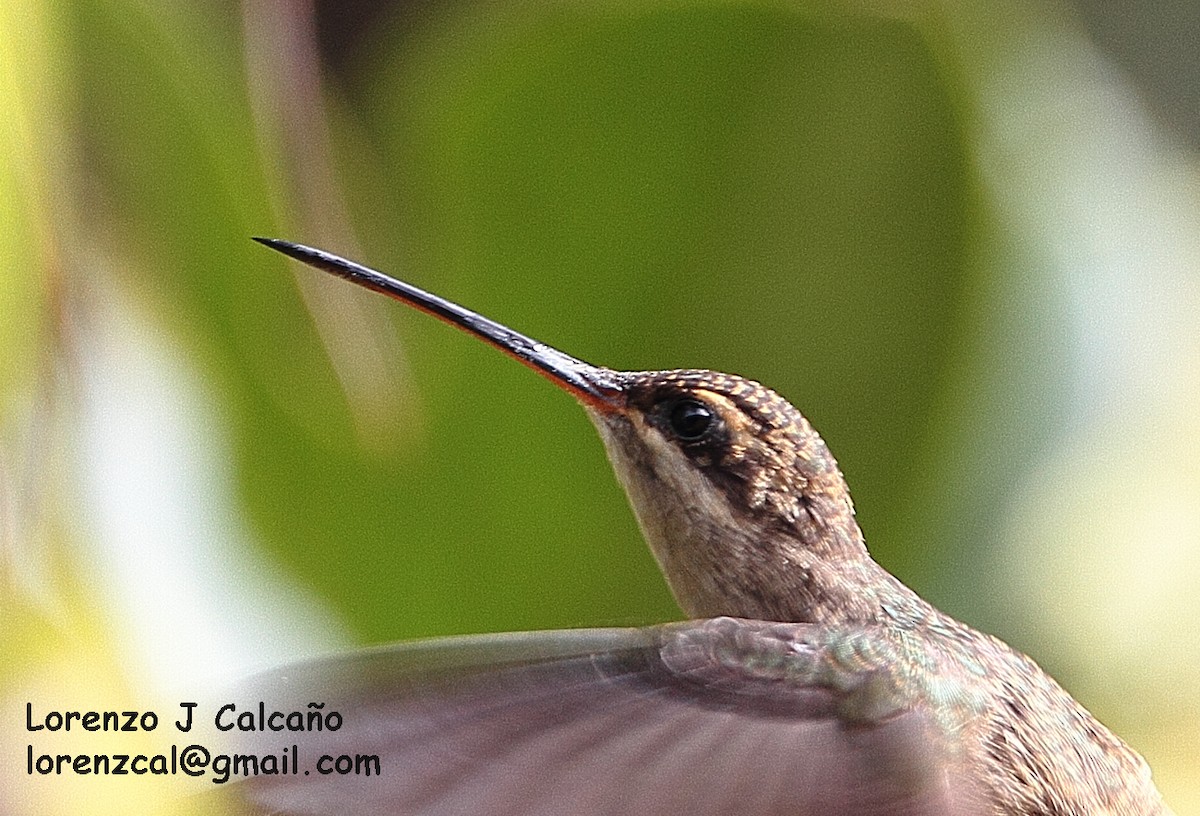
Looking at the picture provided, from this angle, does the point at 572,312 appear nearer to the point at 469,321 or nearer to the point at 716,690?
the point at 469,321

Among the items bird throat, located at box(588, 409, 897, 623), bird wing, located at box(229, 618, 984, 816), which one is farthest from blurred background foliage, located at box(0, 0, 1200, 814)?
bird wing, located at box(229, 618, 984, 816)

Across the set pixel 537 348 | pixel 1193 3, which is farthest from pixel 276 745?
pixel 1193 3

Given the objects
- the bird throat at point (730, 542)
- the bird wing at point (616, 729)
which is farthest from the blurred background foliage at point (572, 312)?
the bird wing at point (616, 729)

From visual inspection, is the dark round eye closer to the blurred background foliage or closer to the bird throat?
the bird throat

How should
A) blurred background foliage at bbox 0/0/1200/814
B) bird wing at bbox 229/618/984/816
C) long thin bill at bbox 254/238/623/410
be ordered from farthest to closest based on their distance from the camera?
blurred background foliage at bbox 0/0/1200/814 → long thin bill at bbox 254/238/623/410 → bird wing at bbox 229/618/984/816

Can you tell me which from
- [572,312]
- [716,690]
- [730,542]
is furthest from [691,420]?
[572,312]

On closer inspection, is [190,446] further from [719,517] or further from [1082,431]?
[1082,431]
